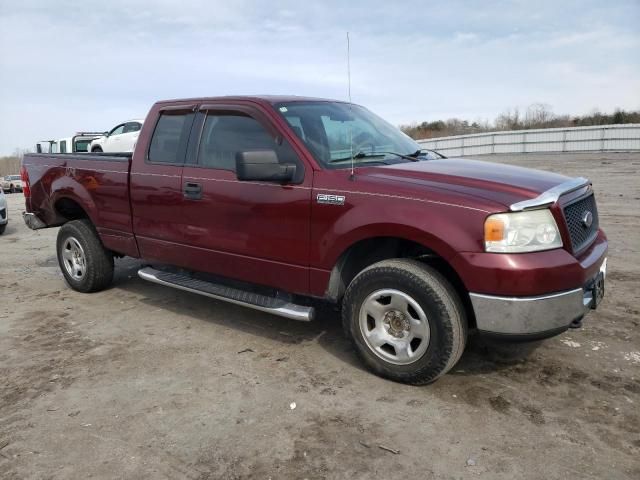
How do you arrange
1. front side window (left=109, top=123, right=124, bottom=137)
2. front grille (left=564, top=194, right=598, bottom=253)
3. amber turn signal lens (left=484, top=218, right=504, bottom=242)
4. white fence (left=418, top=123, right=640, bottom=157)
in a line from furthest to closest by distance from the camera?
white fence (left=418, top=123, right=640, bottom=157)
front side window (left=109, top=123, right=124, bottom=137)
front grille (left=564, top=194, right=598, bottom=253)
amber turn signal lens (left=484, top=218, right=504, bottom=242)

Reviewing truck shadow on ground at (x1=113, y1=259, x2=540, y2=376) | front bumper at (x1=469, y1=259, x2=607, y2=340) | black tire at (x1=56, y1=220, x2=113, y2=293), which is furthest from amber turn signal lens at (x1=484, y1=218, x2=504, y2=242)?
black tire at (x1=56, y1=220, x2=113, y2=293)

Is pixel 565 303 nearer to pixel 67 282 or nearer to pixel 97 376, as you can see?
pixel 97 376

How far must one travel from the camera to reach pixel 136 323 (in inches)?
185

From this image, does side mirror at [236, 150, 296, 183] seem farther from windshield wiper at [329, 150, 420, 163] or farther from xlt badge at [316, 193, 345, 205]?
windshield wiper at [329, 150, 420, 163]

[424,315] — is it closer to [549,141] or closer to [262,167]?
[262,167]

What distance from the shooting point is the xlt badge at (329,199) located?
11.4 feet

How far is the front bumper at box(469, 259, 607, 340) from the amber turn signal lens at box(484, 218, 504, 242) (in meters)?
0.34

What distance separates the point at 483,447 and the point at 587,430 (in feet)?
2.01

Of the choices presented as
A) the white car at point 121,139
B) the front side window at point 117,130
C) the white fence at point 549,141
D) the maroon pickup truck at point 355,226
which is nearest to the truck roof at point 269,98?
the maroon pickup truck at point 355,226

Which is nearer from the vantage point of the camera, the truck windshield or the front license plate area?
the front license plate area

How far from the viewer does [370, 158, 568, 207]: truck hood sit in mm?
3076

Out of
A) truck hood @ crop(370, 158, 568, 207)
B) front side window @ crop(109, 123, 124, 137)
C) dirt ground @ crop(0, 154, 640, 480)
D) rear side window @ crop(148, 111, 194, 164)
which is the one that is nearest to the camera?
dirt ground @ crop(0, 154, 640, 480)

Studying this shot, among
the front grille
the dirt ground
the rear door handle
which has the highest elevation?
the rear door handle

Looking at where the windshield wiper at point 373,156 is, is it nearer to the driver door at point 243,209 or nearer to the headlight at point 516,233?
the driver door at point 243,209
